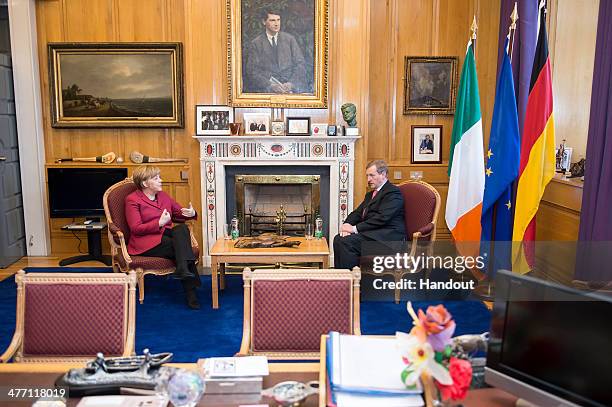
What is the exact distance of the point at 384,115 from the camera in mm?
6688

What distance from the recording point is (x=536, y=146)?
4.39 m

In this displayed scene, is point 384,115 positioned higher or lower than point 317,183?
higher

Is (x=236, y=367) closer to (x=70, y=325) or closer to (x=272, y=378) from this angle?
(x=272, y=378)

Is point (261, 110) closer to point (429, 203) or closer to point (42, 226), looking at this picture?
point (429, 203)

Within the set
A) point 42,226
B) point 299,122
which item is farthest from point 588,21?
point 42,226

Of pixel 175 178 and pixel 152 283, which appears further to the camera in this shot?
pixel 175 178

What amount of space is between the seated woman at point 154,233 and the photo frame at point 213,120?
1240mm

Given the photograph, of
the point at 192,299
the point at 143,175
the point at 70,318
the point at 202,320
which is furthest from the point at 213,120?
the point at 70,318

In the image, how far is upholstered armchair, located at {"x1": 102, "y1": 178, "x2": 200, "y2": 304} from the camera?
482 cm

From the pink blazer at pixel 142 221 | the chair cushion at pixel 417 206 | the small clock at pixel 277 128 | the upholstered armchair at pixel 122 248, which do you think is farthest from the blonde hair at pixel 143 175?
the chair cushion at pixel 417 206

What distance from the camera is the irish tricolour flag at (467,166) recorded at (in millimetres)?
5008

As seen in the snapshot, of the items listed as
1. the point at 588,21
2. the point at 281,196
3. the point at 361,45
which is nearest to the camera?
the point at 588,21

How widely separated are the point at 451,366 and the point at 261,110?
4964 mm

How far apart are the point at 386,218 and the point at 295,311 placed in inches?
104
